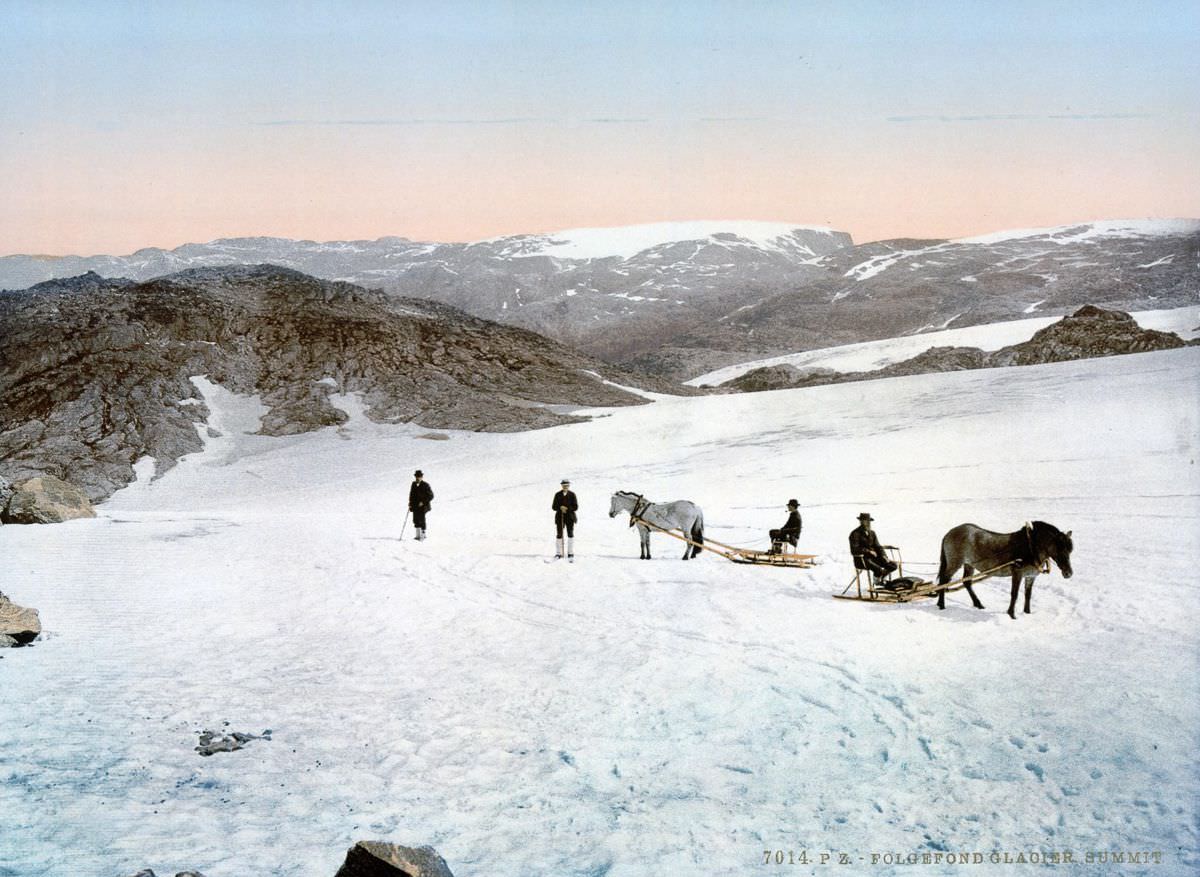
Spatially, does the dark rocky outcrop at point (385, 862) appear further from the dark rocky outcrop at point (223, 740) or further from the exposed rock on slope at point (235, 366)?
the exposed rock on slope at point (235, 366)

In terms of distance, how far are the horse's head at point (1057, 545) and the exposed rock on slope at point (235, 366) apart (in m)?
41.2

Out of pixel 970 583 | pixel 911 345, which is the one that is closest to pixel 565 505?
pixel 970 583

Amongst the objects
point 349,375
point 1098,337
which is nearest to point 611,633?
point 349,375

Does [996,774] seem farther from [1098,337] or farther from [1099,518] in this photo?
[1098,337]

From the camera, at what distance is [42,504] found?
75.4ft

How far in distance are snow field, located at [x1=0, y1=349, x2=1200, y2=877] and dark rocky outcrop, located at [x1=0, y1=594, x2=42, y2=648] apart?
482mm

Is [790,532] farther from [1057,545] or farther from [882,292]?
[882,292]

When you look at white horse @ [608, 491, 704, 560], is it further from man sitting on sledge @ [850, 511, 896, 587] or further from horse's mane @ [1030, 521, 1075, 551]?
horse's mane @ [1030, 521, 1075, 551]

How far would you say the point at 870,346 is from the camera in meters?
96.8

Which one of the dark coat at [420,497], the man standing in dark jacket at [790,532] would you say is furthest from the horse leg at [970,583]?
the dark coat at [420,497]

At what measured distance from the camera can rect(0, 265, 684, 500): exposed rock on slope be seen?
51.2m

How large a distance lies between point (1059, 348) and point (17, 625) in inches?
2615

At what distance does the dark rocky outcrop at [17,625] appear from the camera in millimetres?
11734

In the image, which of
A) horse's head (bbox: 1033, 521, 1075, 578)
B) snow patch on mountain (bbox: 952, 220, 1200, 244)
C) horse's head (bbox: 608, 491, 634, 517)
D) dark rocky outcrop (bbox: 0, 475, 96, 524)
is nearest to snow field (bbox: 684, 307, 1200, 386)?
horse's head (bbox: 608, 491, 634, 517)
